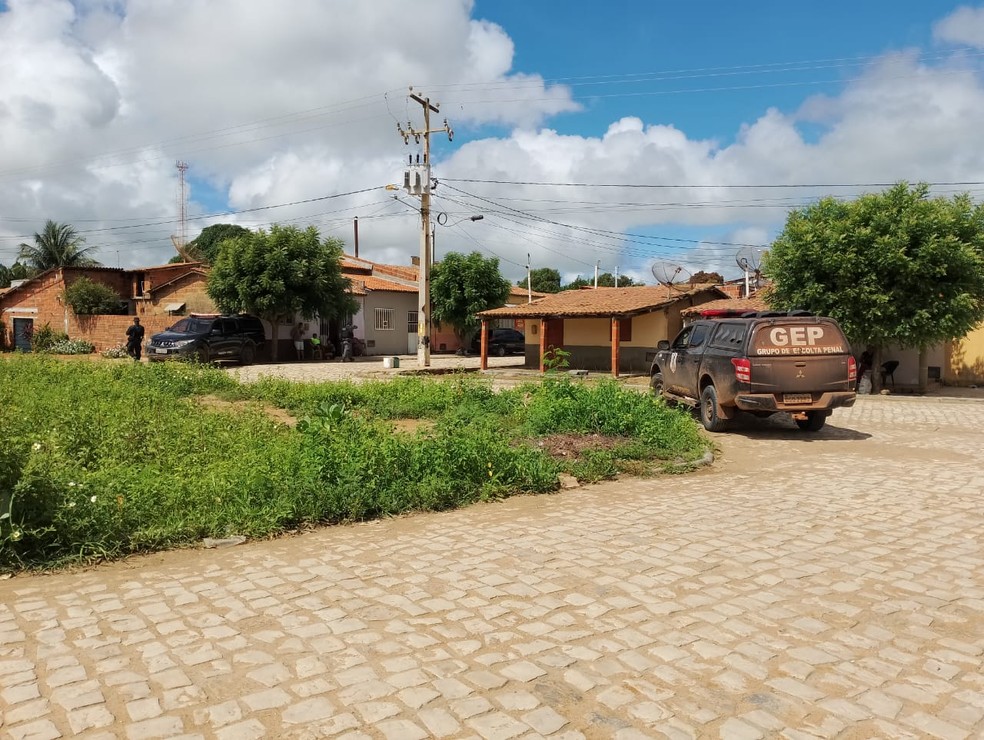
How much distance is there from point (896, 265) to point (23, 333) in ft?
122

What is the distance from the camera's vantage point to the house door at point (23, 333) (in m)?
34.8

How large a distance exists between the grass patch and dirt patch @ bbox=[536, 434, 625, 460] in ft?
0.16

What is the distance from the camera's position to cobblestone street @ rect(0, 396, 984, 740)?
122 inches

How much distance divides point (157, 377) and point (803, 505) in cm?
1209

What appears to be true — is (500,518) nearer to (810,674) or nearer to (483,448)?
(483,448)

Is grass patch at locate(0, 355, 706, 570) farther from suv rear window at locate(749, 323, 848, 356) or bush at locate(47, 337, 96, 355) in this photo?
bush at locate(47, 337, 96, 355)

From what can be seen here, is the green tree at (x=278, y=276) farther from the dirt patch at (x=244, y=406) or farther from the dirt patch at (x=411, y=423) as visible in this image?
the dirt patch at (x=411, y=423)

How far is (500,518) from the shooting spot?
6.47 metres

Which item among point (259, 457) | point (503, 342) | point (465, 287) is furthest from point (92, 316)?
point (259, 457)

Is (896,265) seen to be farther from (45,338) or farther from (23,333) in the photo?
(23,333)

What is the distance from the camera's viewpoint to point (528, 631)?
3.98 metres

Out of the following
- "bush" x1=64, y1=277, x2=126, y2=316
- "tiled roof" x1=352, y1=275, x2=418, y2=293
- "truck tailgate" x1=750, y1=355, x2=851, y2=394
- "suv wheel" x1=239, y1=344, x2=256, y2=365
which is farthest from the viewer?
"tiled roof" x1=352, y1=275, x2=418, y2=293

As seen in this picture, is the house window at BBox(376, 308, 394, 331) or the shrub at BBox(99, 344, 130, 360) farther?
the house window at BBox(376, 308, 394, 331)

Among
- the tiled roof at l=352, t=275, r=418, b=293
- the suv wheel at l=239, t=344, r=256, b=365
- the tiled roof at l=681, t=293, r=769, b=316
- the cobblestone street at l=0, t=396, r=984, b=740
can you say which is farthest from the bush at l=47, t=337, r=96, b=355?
the cobblestone street at l=0, t=396, r=984, b=740
